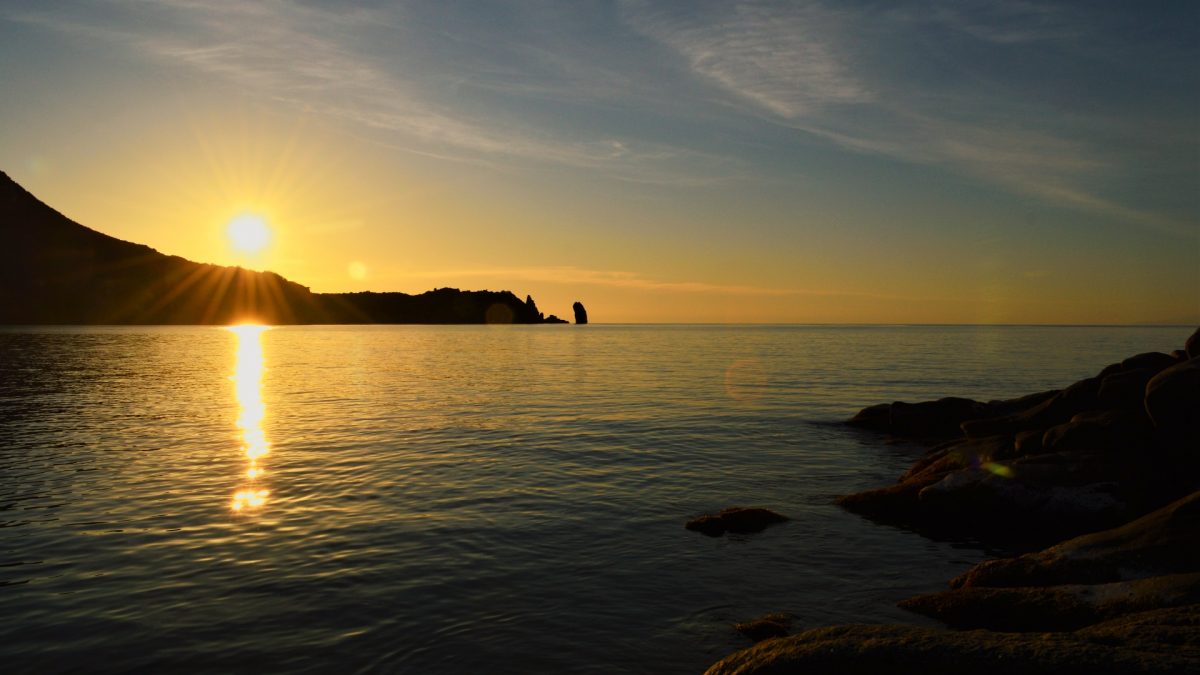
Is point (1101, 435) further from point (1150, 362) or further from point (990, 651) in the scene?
point (990, 651)

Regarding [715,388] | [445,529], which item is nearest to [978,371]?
[715,388]

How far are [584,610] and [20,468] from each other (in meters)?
20.4

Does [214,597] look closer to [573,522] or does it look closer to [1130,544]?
[573,522]

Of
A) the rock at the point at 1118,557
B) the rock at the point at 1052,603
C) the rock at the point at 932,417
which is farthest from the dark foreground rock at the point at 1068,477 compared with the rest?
the rock at the point at 932,417

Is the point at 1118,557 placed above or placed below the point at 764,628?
above

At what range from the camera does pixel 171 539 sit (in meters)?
14.1

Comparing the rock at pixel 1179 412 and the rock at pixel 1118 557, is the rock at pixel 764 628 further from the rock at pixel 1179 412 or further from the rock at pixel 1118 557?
the rock at pixel 1179 412

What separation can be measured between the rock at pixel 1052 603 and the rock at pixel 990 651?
4.41 ft

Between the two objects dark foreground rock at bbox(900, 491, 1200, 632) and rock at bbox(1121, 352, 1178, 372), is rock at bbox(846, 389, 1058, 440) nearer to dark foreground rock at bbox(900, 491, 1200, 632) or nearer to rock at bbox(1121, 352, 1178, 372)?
rock at bbox(1121, 352, 1178, 372)

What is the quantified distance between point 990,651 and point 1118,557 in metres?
5.92

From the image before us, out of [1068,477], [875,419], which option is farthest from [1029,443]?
[875,419]

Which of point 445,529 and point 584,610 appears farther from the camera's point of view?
point 445,529

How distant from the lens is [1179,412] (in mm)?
15703

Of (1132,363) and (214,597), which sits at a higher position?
(1132,363)
